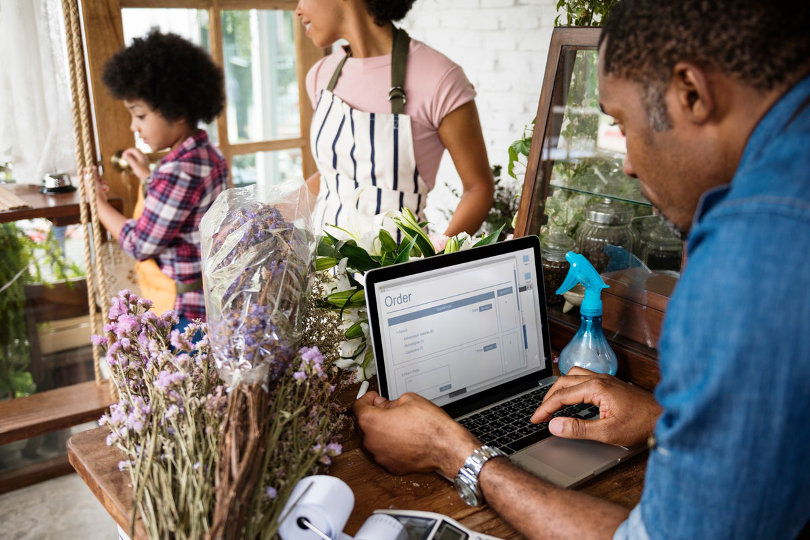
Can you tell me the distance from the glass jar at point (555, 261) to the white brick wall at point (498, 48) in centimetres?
172

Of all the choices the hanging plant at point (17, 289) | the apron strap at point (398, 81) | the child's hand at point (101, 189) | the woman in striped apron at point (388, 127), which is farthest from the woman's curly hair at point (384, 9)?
the hanging plant at point (17, 289)

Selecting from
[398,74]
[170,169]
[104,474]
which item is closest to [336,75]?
[398,74]

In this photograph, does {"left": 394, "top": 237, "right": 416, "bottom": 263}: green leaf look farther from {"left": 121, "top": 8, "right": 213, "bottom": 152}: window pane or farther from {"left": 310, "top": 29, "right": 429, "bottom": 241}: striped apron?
{"left": 121, "top": 8, "right": 213, "bottom": 152}: window pane

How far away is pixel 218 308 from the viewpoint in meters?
1.04

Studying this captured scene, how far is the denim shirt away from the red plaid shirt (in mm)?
1795

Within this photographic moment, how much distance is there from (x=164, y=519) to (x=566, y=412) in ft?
2.42

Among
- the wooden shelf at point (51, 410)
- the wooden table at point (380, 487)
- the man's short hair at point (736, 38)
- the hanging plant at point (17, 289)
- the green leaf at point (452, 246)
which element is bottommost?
the wooden shelf at point (51, 410)

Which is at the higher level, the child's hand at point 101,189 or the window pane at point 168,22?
the window pane at point 168,22

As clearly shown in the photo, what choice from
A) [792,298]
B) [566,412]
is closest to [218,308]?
[566,412]

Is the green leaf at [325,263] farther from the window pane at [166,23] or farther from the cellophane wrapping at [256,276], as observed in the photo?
the window pane at [166,23]

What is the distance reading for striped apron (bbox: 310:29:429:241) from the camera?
202 cm

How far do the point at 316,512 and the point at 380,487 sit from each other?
0.19 metres

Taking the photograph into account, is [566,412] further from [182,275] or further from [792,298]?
[182,275]

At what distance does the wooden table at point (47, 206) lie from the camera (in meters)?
2.30
